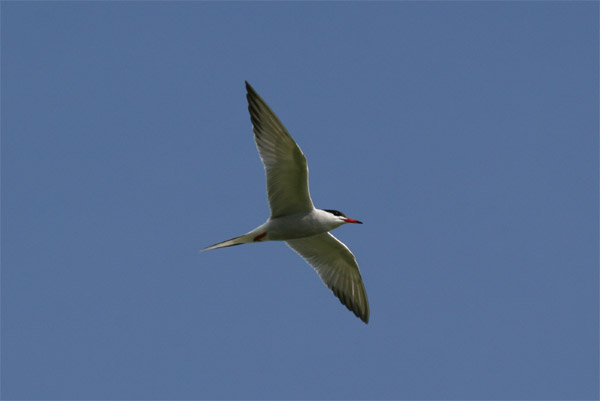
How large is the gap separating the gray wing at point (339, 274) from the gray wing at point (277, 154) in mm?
2198

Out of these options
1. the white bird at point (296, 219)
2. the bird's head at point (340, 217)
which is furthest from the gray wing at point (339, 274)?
the bird's head at point (340, 217)

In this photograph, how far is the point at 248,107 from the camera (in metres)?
11.5

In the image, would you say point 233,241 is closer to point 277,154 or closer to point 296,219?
point 296,219

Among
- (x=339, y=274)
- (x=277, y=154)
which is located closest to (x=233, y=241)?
(x=277, y=154)

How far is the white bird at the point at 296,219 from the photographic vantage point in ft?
37.5

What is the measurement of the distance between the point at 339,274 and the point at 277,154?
11.5ft

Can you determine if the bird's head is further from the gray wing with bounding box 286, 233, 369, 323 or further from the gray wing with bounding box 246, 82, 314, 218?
the gray wing with bounding box 286, 233, 369, 323

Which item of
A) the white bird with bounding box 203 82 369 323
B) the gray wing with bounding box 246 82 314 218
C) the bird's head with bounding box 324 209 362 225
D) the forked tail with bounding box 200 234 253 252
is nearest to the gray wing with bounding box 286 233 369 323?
the white bird with bounding box 203 82 369 323

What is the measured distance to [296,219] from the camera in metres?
12.2

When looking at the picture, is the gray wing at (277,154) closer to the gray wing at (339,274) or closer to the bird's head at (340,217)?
the bird's head at (340,217)

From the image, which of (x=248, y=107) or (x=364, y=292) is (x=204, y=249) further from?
(x=364, y=292)

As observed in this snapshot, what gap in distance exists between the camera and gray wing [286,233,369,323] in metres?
14.0

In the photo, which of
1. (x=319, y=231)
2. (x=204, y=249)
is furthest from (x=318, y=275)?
(x=204, y=249)

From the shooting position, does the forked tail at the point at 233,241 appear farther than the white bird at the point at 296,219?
Yes
